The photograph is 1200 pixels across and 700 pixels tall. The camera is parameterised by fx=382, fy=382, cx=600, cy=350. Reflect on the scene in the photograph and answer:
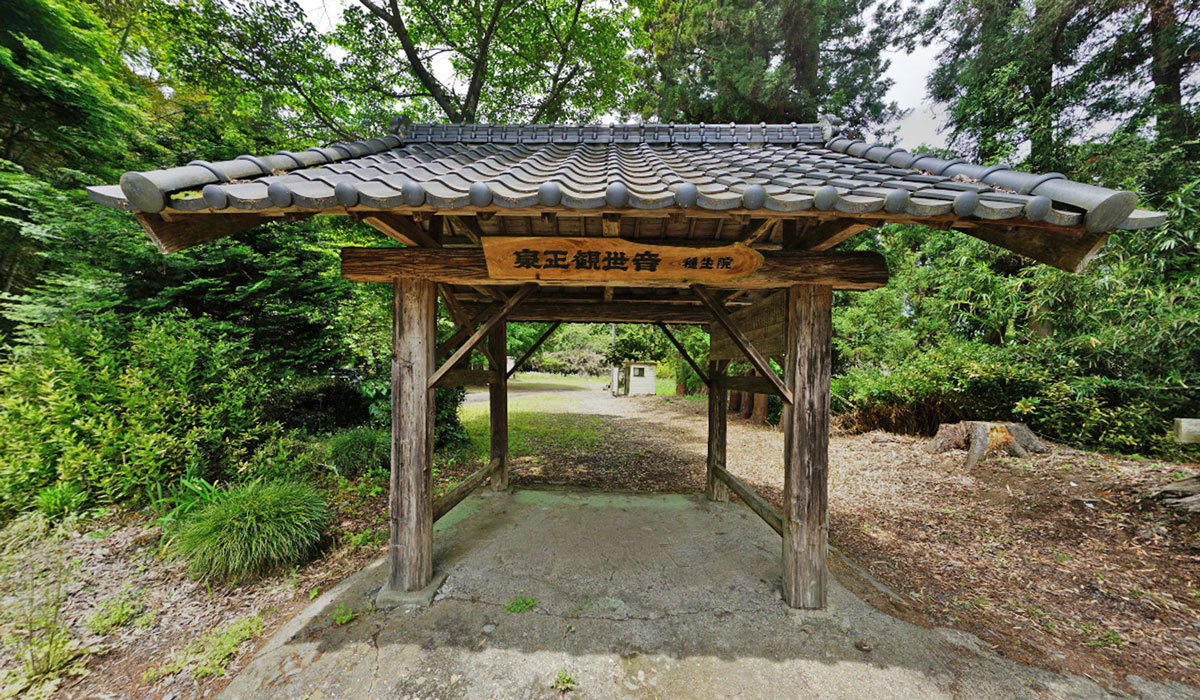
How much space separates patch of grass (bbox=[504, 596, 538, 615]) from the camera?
2676 millimetres

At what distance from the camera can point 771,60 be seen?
9719 millimetres

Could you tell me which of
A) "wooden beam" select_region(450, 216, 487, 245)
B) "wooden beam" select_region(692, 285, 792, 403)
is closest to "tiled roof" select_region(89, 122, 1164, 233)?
"wooden beam" select_region(450, 216, 487, 245)

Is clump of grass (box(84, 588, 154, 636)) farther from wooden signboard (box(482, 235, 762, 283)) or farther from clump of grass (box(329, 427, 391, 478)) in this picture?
wooden signboard (box(482, 235, 762, 283))

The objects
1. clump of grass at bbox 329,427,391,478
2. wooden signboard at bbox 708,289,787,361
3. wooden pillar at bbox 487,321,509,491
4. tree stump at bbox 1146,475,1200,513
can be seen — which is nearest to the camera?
wooden signboard at bbox 708,289,787,361

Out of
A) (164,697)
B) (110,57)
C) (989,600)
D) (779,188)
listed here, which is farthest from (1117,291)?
(110,57)

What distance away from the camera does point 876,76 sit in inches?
398

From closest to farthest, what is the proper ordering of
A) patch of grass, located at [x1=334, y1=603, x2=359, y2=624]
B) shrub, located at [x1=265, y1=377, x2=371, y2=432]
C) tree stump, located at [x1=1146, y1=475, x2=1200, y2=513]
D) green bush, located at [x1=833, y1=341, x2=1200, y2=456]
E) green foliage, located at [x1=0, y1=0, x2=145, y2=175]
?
patch of grass, located at [x1=334, y1=603, x2=359, y2=624], tree stump, located at [x1=1146, y1=475, x2=1200, y2=513], green bush, located at [x1=833, y1=341, x2=1200, y2=456], shrub, located at [x1=265, y1=377, x2=371, y2=432], green foliage, located at [x1=0, y1=0, x2=145, y2=175]

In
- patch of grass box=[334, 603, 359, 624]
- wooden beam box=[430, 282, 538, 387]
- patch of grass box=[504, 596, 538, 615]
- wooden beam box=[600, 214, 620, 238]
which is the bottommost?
patch of grass box=[334, 603, 359, 624]

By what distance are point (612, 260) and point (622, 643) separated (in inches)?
96.4

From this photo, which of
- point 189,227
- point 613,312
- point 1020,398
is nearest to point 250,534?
point 189,227

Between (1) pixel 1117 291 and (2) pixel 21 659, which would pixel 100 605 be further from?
(1) pixel 1117 291

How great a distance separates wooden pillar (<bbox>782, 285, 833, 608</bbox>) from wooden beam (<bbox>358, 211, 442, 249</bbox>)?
2762 mm

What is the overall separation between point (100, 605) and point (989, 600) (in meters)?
6.90

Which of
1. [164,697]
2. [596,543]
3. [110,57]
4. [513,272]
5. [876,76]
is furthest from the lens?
[876,76]
